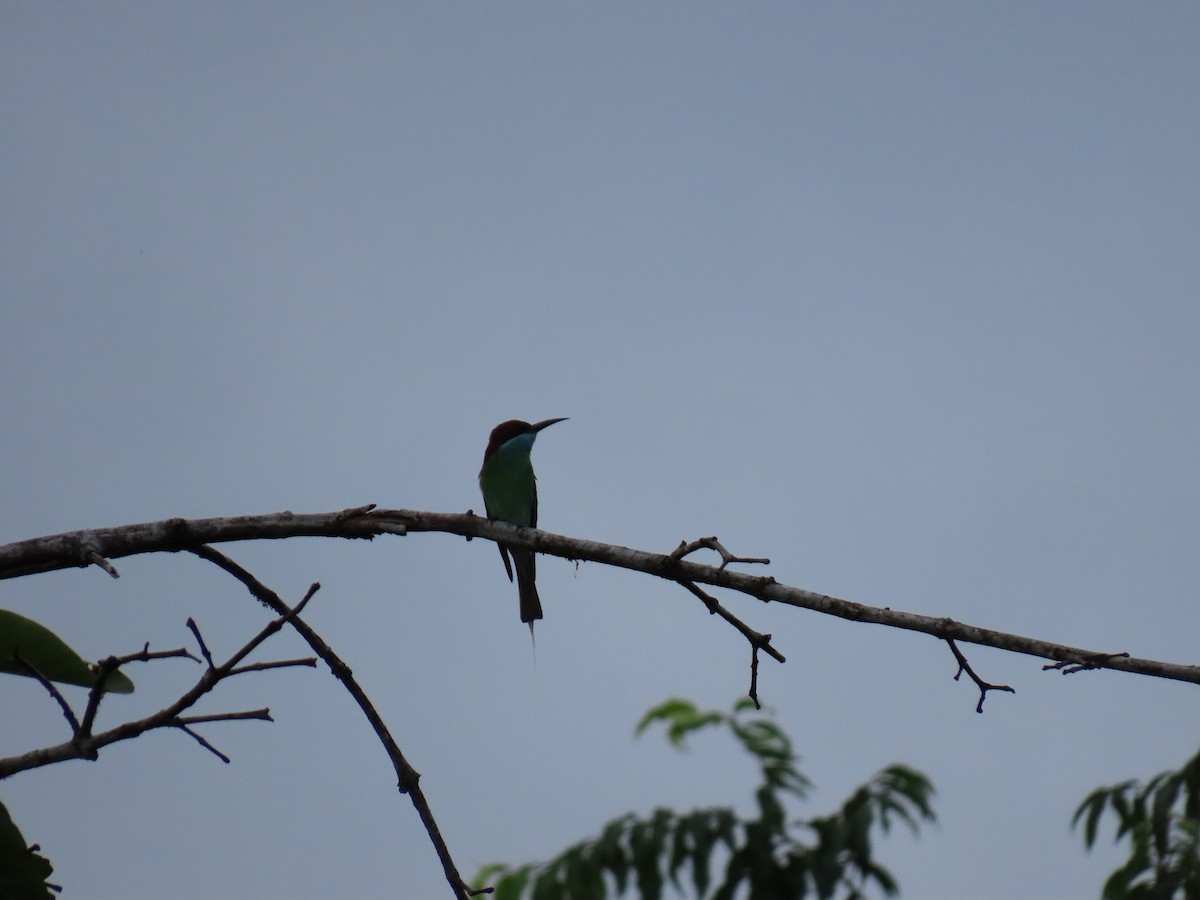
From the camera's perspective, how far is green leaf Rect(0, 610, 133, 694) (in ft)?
7.72

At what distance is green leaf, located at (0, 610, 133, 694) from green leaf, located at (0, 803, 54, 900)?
12.5 inches

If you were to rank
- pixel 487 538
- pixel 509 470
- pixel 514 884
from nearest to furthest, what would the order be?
pixel 487 538 → pixel 514 884 → pixel 509 470

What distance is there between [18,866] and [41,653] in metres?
0.46

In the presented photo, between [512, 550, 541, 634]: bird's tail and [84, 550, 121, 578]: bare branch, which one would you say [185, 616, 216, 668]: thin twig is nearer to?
[84, 550, 121, 578]: bare branch

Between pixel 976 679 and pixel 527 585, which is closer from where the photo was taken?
pixel 976 679

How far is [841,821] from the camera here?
602 cm

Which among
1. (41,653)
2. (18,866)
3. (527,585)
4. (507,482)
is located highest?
(507,482)

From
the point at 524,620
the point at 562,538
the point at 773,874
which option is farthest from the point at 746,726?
the point at 562,538

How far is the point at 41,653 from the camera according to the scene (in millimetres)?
2426

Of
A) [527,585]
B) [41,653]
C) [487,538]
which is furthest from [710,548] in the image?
[527,585]

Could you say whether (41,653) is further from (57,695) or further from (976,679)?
(976,679)

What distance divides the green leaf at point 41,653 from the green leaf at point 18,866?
0.32m

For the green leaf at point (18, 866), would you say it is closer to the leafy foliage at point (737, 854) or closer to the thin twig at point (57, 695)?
the thin twig at point (57, 695)

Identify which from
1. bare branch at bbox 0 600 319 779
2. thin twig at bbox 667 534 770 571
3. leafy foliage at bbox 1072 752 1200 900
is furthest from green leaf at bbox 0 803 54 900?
leafy foliage at bbox 1072 752 1200 900
